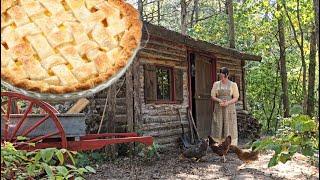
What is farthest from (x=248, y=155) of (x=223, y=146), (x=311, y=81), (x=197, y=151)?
(x=311, y=81)

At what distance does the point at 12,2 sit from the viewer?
618 millimetres

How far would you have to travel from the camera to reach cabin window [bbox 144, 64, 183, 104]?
987cm

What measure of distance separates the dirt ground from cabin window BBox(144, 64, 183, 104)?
1641 mm

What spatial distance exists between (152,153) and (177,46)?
3.50 metres

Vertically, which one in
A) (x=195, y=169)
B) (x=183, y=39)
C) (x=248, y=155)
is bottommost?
(x=195, y=169)

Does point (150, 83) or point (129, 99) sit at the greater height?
point (150, 83)

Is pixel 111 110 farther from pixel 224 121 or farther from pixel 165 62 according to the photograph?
pixel 224 121

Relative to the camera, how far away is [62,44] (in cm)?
60

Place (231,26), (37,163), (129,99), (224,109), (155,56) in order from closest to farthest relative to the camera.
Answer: (37,163) < (224,109) < (129,99) < (155,56) < (231,26)

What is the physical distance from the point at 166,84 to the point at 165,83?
43mm

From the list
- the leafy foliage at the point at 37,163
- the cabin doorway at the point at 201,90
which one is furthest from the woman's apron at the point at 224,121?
the leafy foliage at the point at 37,163

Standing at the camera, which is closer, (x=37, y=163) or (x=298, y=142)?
(x=37, y=163)

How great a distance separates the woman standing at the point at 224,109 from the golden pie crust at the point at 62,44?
799cm

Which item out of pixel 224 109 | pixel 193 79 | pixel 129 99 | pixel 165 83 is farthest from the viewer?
pixel 193 79
